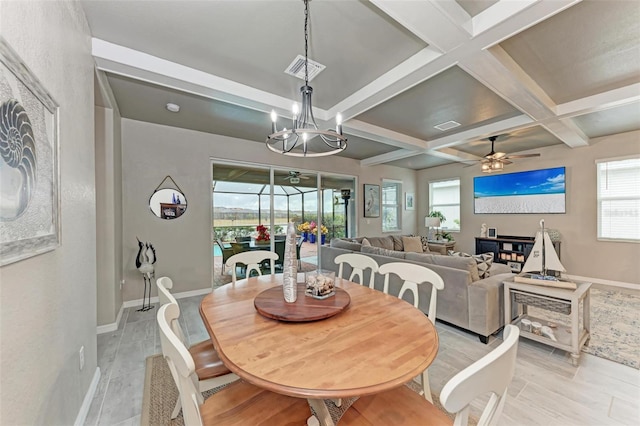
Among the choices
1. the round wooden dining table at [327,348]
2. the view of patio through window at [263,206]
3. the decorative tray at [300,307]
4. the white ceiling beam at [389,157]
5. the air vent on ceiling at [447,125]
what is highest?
the air vent on ceiling at [447,125]

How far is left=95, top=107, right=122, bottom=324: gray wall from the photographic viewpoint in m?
2.97

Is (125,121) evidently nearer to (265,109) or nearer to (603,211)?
(265,109)

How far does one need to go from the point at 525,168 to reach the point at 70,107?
7.55 metres

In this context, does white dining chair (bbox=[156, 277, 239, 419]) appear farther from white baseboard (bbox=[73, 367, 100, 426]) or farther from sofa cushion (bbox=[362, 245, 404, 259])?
sofa cushion (bbox=[362, 245, 404, 259])

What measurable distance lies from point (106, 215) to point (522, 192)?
7.73 meters

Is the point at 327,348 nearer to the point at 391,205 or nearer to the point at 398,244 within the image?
the point at 398,244

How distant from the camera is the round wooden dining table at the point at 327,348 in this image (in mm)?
910

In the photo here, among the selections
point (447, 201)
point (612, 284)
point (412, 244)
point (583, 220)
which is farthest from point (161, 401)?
point (447, 201)

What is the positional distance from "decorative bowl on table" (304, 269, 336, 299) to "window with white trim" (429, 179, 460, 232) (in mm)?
6474

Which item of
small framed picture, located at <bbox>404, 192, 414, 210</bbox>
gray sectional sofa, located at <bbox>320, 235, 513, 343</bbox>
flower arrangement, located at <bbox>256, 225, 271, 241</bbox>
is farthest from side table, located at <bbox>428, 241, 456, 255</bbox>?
flower arrangement, located at <bbox>256, 225, 271, 241</bbox>

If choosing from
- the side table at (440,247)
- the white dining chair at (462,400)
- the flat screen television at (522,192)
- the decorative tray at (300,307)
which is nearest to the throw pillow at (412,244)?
the side table at (440,247)

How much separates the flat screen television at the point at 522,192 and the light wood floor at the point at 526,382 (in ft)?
13.8

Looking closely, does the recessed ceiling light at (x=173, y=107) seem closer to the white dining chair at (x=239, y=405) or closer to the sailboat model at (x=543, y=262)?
the white dining chair at (x=239, y=405)

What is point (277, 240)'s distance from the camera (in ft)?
17.2
